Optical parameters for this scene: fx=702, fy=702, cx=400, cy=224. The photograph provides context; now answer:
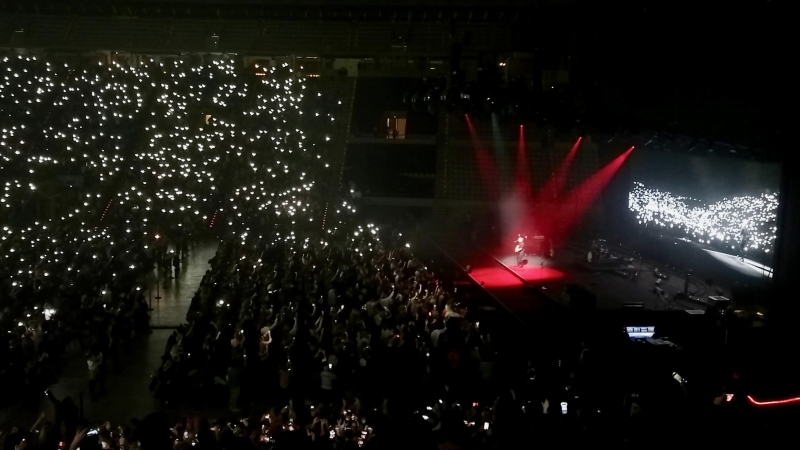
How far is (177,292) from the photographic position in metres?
12.7

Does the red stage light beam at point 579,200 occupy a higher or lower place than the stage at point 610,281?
higher

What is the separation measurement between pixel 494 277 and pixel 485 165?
26.1 ft

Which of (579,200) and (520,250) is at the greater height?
(579,200)

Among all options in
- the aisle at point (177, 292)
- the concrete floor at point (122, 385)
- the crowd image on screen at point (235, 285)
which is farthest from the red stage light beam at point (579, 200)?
the concrete floor at point (122, 385)

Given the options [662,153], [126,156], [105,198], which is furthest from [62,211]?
[662,153]

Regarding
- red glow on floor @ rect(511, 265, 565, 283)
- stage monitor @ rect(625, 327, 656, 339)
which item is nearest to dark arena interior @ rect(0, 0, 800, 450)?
stage monitor @ rect(625, 327, 656, 339)

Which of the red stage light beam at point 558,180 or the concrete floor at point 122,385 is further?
the red stage light beam at point 558,180

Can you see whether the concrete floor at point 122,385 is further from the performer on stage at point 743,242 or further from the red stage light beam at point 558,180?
the red stage light beam at point 558,180

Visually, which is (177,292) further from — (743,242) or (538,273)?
(743,242)

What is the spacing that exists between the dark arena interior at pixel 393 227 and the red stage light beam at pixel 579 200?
7 centimetres

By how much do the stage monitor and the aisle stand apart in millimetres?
6625

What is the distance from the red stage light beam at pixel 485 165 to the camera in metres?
20.8

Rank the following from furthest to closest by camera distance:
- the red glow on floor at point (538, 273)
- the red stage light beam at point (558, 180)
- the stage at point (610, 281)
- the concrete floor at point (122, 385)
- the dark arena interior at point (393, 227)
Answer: the red stage light beam at point (558, 180), the red glow on floor at point (538, 273), the stage at point (610, 281), the concrete floor at point (122, 385), the dark arena interior at point (393, 227)

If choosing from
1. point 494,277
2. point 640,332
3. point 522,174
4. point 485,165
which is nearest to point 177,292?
point 494,277
